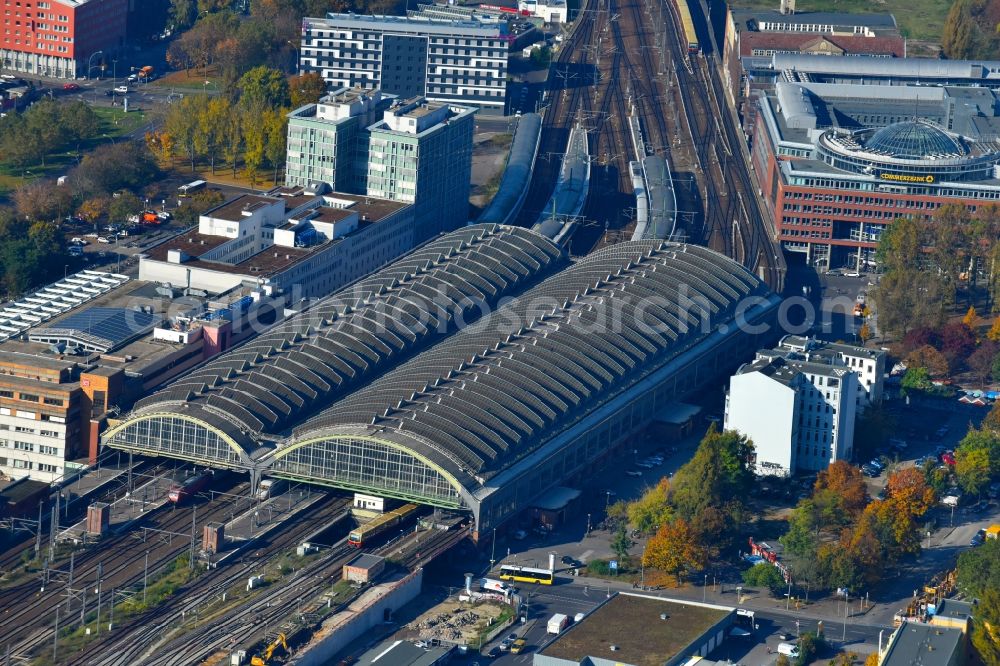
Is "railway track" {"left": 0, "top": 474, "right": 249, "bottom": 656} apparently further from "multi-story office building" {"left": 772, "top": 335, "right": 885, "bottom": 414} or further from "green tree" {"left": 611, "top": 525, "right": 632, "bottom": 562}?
"multi-story office building" {"left": 772, "top": 335, "right": 885, "bottom": 414}

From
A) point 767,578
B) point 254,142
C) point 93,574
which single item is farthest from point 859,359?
point 254,142

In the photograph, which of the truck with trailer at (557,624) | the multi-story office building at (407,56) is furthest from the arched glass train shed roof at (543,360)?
the multi-story office building at (407,56)

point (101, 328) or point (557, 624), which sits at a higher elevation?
point (101, 328)

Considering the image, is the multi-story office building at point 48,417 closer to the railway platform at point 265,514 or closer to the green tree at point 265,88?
the railway platform at point 265,514

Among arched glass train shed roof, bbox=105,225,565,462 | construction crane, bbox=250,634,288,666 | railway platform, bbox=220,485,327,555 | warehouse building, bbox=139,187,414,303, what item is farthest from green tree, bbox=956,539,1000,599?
warehouse building, bbox=139,187,414,303

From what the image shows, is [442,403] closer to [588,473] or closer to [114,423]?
[588,473]

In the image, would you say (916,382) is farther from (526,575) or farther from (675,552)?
(526,575)
